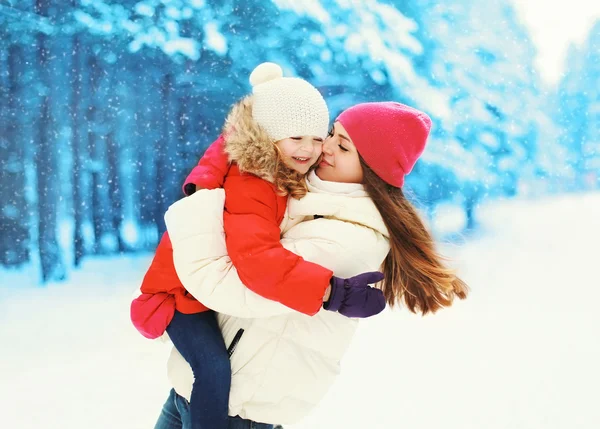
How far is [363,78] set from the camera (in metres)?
3.45

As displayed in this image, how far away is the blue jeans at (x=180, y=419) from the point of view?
1123 mm

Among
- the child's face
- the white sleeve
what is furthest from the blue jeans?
the child's face

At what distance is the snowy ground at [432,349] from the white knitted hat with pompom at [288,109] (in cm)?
156

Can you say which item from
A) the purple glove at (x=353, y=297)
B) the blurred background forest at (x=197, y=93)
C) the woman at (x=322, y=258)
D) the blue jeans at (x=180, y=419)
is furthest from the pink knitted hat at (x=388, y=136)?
the blurred background forest at (x=197, y=93)

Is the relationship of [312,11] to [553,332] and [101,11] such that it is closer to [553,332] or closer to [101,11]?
[101,11]

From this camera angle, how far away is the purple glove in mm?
1028

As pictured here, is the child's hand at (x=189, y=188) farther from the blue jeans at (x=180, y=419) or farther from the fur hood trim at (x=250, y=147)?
the blue jeans at (x=180, y=419)

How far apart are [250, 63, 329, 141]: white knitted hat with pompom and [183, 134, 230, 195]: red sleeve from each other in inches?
4.5

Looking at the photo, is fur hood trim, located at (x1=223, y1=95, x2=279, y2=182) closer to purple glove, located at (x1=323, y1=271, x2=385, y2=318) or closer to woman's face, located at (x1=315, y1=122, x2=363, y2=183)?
woman's face, located at (x1=315, y1=122, x2=363, y2=183)

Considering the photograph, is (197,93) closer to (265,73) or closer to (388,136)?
(265,73)

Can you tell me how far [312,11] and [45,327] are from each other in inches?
90.4

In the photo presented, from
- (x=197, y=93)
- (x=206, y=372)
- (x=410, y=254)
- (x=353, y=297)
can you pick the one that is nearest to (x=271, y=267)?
(x=353, y=297)

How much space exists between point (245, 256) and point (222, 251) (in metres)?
0.08

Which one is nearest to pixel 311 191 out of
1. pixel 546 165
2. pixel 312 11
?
pixel 312 11
